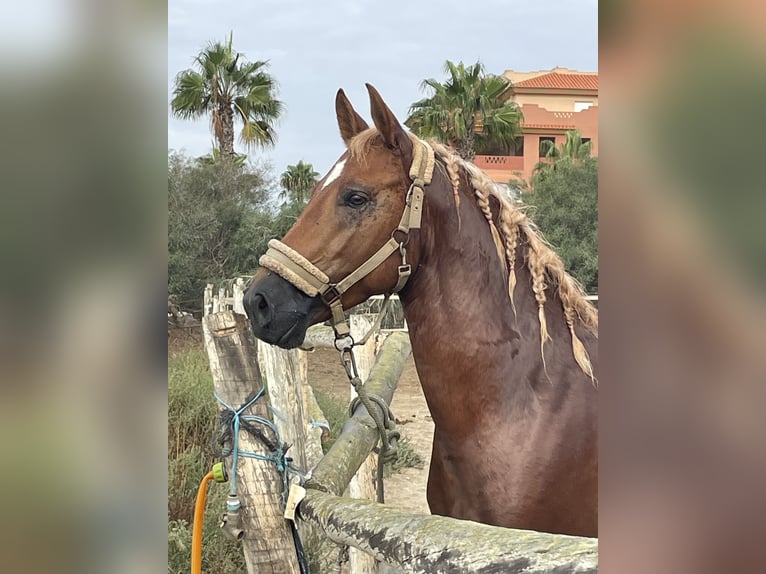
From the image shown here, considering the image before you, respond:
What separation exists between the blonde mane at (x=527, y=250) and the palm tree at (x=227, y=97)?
11175mm

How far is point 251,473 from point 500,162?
16210 mm

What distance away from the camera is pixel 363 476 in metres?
2.86

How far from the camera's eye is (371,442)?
181 cm

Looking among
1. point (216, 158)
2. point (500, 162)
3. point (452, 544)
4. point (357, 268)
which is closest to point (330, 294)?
point (357, 268)

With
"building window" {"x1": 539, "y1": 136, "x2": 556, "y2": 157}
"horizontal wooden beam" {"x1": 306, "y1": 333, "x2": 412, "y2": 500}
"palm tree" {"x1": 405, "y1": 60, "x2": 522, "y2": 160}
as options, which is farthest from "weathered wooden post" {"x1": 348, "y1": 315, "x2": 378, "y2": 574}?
"building window" {"x1": 539, "y1": 136, "x2": 556, "y2": 157}

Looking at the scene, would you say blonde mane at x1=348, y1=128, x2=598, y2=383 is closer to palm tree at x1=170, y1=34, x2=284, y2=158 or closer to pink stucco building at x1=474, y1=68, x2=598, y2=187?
palm tree at x1=170, y1=34, x2=284, y2=158

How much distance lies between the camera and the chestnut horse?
1.45 meters

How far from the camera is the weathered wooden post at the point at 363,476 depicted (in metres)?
A: 2.47

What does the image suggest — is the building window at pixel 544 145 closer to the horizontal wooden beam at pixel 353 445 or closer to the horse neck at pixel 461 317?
the horizontal wooden beam at pixel 353 445

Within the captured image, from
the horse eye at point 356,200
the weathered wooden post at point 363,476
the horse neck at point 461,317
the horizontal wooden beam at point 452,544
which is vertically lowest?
the weathered wooden post at point 363,476

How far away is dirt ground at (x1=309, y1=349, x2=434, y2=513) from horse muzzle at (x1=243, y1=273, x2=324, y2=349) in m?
3.50

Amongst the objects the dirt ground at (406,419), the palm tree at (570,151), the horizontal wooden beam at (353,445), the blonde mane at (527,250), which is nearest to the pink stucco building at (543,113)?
the palm tree at (570,151)

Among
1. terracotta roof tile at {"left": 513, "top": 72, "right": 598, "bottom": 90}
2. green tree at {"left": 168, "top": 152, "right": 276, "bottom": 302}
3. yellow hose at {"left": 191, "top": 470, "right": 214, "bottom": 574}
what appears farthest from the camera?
terracotta roof tile at {"left": 513, "top": 72, "right": 598, "bottom": 90}
